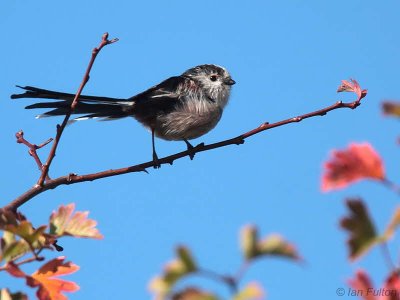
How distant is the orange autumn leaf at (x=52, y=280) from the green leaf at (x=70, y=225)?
0.11m

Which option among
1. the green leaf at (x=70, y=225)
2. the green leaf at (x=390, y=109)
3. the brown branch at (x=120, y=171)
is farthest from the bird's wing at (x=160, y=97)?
the green leaf at (x=390, y=109)

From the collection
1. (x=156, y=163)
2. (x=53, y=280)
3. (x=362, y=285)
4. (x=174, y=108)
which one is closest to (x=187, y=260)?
(x=362, y=285)

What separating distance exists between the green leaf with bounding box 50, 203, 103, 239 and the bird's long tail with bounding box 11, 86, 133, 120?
157 cm

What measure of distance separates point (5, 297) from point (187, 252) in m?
0.64

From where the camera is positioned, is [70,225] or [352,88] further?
[352,88]

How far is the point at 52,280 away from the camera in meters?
1.74

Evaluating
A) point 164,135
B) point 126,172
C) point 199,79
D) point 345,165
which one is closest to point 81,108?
point 164,135

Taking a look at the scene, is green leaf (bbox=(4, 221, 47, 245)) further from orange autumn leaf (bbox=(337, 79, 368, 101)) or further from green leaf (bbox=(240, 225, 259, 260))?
orange autumn leaf (bbox=(337, 79, 368, 101))

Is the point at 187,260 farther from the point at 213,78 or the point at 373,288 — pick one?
the point at 213,78

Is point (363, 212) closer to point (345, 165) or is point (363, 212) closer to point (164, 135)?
point (345, 165)

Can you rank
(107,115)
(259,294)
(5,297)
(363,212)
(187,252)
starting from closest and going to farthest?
(259,294) < (187,252) < (363,212) < (5,297) < (107,115)

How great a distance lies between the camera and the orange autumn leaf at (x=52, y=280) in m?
1.71

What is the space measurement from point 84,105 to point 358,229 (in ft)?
13.5

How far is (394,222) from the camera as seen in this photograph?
3.29 ft
